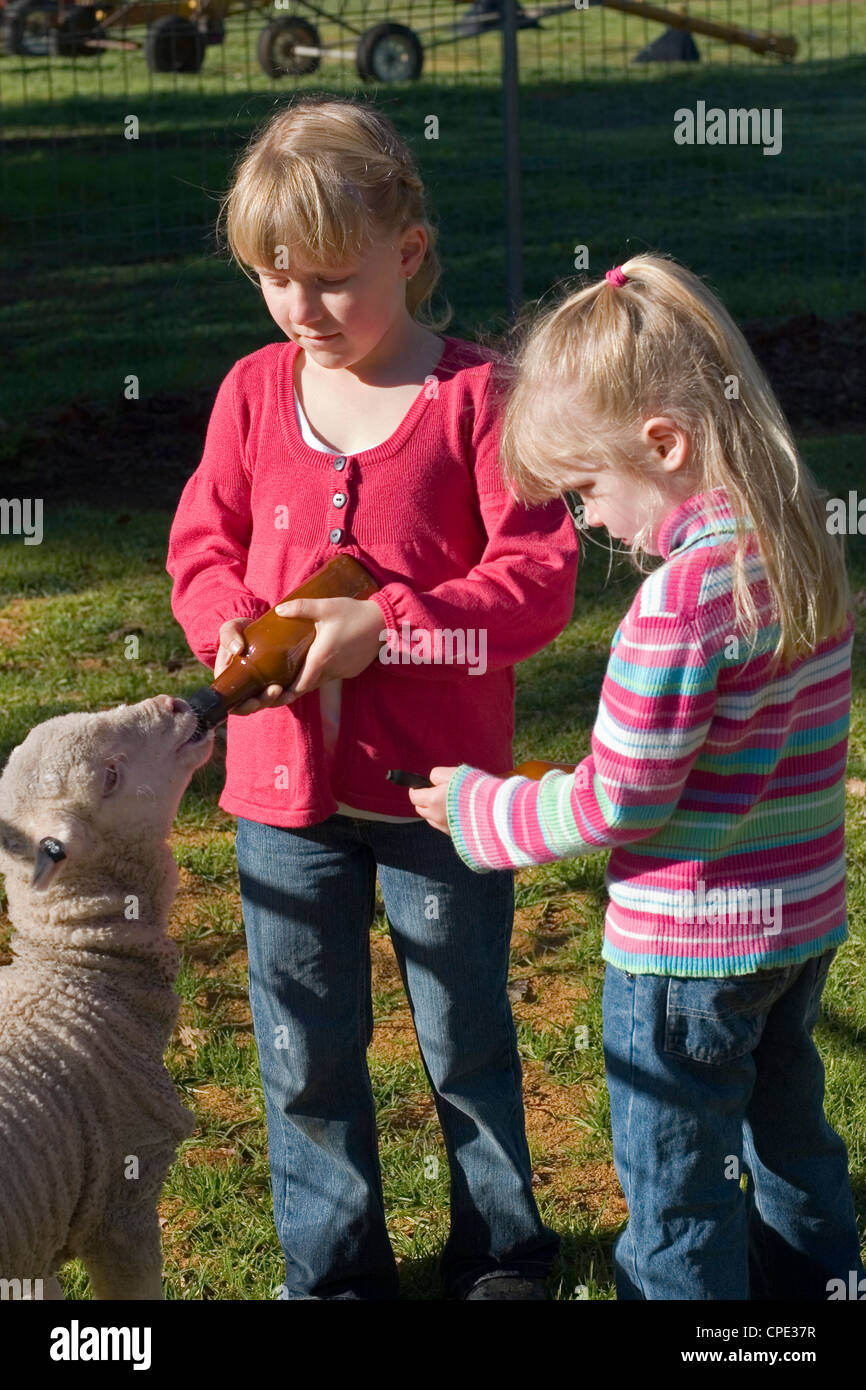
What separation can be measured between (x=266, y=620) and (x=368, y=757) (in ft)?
0.99

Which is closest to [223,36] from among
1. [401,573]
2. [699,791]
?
[401,573]

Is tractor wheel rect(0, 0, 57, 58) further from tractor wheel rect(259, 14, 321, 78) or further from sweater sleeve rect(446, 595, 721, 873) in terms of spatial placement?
sweater sleeve rect(446, 595, 721, 873)

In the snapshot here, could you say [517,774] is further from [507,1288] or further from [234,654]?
[507,1288]

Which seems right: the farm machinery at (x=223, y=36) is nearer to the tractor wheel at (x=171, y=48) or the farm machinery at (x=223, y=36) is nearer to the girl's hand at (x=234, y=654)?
the tractor wheel at (x=171, y=48)

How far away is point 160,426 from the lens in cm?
862

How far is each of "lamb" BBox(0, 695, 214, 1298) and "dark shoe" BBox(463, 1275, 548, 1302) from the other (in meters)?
0.60

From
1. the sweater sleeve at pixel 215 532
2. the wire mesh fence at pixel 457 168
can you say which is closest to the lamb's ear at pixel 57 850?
the sweater sleeve at pixel 215 532

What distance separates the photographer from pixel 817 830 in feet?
7.41

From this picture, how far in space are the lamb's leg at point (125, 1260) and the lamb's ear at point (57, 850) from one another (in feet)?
2.08

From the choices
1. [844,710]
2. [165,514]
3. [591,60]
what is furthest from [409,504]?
[591,60]

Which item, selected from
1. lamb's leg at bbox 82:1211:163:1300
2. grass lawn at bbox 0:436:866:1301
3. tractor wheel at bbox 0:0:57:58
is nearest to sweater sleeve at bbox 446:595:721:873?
lamb's leg at bbox 82:1211:163:1300

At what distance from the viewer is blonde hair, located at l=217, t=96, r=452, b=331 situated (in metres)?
2.45

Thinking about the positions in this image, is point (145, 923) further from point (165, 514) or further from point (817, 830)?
point (165, 514)

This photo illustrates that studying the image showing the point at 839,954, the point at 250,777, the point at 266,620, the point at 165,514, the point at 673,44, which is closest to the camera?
the point at 266,620
